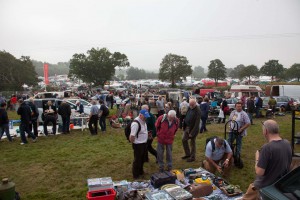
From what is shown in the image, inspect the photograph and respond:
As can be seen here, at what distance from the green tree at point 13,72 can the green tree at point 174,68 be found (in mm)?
31490

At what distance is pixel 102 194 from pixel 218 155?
278cm

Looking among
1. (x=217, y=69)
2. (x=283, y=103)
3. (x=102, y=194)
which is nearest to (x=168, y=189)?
(x=102, y=194)

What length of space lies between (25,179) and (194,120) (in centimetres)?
484

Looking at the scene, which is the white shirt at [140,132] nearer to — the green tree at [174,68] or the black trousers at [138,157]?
the black trousers at [138,157]

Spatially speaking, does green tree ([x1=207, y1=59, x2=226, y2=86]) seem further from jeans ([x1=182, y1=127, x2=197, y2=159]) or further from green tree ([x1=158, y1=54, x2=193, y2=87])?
jeans ([x1=182, y1=127, x2=197, y2=159])

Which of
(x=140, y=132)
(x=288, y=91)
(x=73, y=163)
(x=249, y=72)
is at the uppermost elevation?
(x=249, y=72)

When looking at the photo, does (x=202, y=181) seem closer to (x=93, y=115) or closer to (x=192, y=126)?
(x=192, y=126)

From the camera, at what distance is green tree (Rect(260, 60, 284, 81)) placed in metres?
68.1

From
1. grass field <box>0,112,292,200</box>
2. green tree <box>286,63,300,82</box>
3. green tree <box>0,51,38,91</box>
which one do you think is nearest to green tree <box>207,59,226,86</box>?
green tree <box>286,63,300,82</box>

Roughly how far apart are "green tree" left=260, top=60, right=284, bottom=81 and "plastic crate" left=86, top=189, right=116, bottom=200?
73.8m

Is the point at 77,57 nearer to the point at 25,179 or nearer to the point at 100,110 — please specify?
the point at 100,110

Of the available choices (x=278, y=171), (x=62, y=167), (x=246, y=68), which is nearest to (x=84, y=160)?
(x=62, y=167)

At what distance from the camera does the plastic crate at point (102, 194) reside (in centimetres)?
444

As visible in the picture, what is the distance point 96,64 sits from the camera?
51.0 metres
